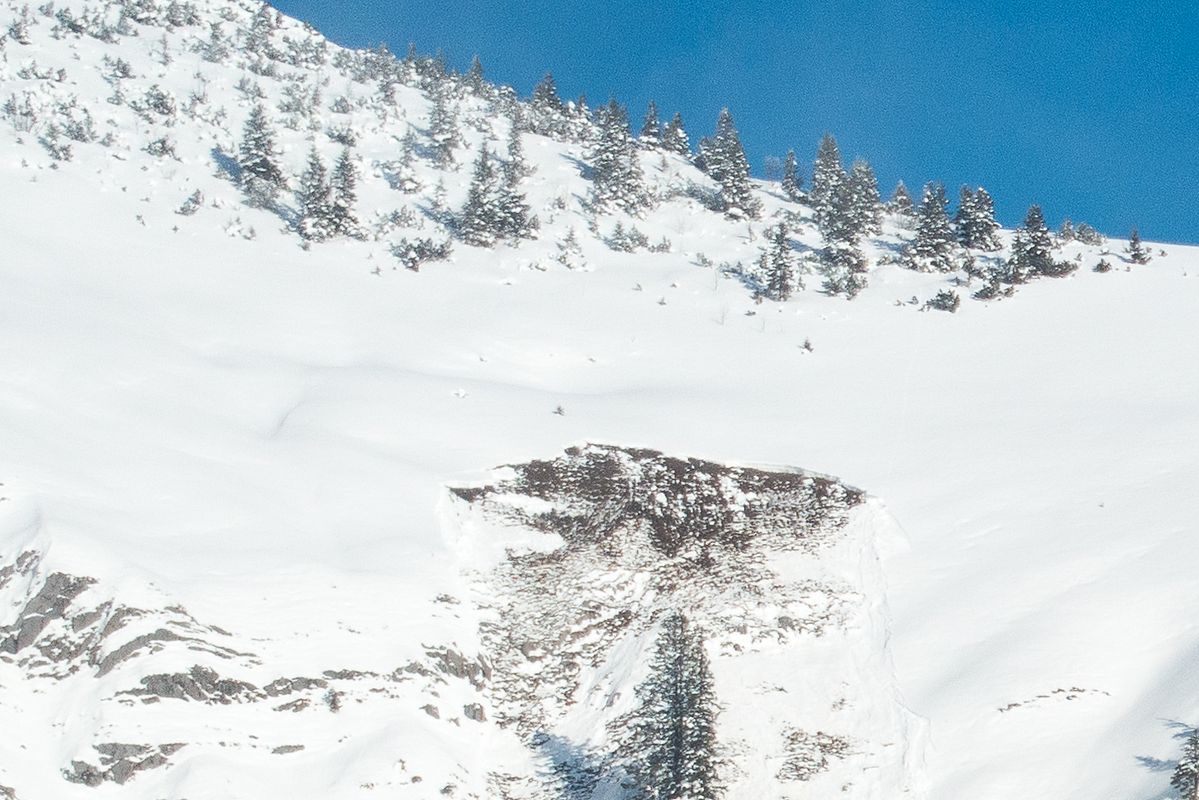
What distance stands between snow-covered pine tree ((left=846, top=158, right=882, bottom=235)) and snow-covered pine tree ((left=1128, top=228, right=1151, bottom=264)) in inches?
613

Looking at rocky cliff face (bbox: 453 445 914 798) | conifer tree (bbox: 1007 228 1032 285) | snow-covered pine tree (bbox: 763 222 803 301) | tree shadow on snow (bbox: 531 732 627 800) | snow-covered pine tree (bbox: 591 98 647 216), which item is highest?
snow-covered pine tree (bbox: 591 98 647 216)

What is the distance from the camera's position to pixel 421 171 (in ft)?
215

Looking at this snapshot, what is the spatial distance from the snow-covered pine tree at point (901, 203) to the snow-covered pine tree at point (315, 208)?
41946 mm

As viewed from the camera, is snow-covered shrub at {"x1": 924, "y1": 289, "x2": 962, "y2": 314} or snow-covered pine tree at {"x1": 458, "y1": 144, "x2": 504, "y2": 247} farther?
snow-covered pine tree at {"x1": 458, "y1": 144, "x2": 504, "y2": 247}

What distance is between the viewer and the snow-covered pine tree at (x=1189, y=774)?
68.9ft

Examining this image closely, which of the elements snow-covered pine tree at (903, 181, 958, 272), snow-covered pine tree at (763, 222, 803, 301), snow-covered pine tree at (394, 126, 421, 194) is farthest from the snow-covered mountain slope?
snow-covered pine tree at (394, 126, 421, 194)

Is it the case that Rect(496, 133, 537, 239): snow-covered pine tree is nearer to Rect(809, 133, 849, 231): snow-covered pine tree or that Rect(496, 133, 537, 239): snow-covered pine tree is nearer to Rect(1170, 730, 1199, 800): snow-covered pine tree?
Rect(809, 133, 849, 231): snow-covered pine tree

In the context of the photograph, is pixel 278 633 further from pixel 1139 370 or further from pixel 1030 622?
pixel 1139 370

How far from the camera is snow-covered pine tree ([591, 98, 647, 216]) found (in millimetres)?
65438

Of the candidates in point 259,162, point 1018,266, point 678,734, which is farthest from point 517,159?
point 678,734

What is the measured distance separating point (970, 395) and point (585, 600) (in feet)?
69.6

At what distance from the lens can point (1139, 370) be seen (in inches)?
1719

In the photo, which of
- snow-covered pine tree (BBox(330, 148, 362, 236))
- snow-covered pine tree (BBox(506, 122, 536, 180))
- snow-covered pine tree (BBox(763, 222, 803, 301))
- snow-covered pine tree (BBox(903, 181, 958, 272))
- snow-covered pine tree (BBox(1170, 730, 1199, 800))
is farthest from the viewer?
snow-covered pine tree (BBox(506, 122, 536, 180))

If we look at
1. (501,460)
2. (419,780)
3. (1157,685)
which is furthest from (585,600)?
(1157,685)
